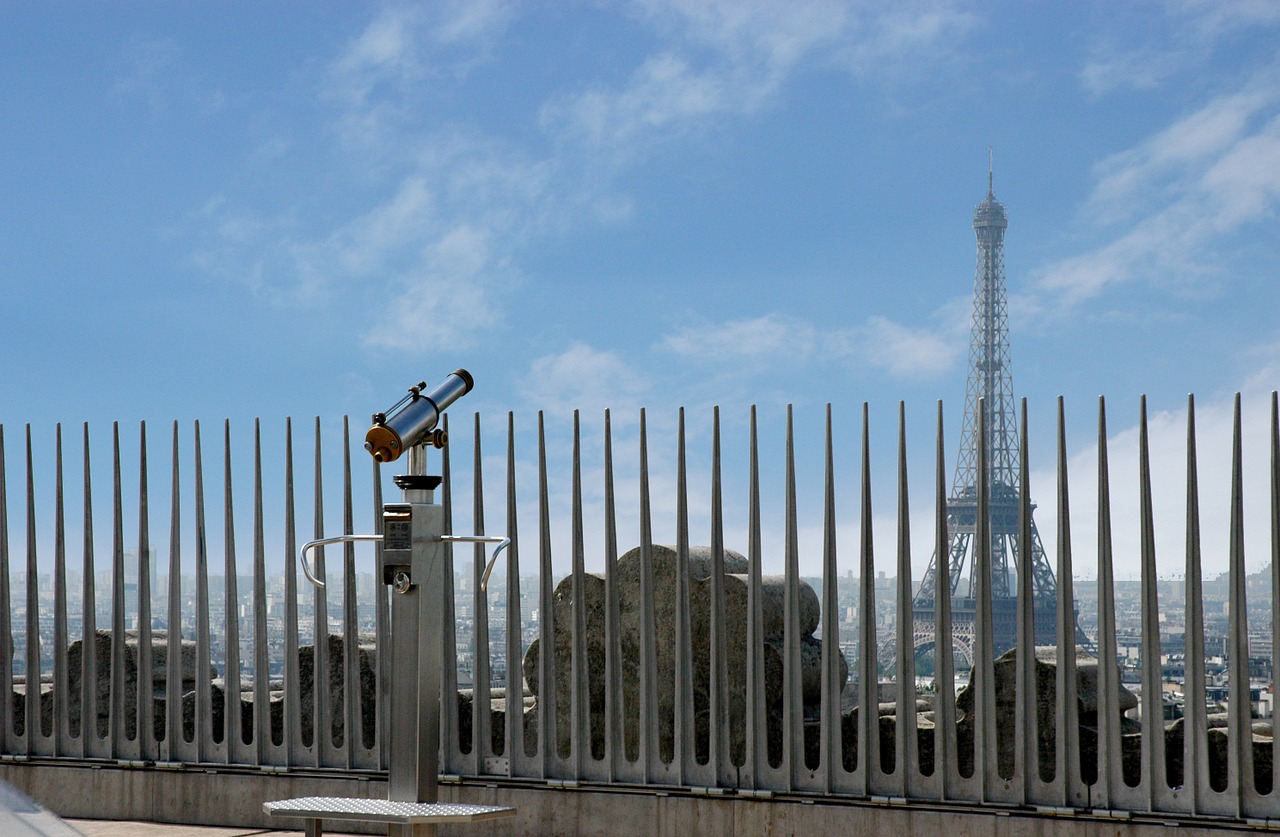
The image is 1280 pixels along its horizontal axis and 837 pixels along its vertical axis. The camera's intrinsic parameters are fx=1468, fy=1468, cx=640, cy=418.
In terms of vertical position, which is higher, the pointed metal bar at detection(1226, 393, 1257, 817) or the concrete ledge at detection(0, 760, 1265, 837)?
the pointed metal bar at detection(1226, 393, 1257, 817)

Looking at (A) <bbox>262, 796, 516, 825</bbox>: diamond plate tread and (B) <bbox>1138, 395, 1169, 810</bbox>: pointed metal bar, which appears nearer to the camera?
(A) <bbox>262, 796, 516, 825</bbox>: diamond plate tread

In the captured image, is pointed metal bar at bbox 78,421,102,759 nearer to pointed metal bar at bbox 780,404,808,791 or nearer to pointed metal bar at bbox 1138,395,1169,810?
pointed metal bar at bbox 780,404,808,791

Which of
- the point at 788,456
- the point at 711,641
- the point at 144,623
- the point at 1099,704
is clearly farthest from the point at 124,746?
the point at 1099,704

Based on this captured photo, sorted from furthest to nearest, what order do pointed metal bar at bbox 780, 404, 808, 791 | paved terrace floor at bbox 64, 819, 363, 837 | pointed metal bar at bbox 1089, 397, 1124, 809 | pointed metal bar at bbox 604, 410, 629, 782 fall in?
paved terrace floor at bbox 64, 819, 363, 837, pointed metal bar at bbox 604, 410, 629, 782, pointed metal bar at bbox 780, 404, 808, 791, pointed metal bar at bbox 1089, 397, 1124, 809

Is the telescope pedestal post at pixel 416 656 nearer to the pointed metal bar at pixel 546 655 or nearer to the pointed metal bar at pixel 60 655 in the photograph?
the pointed metal bar at pixel 546 655

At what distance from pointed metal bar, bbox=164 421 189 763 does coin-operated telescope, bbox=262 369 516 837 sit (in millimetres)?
2873

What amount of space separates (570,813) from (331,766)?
142 cm

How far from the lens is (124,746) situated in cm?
835

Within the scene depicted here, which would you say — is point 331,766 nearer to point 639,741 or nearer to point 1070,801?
point 639,741

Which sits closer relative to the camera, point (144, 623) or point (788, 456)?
point (788, 456)

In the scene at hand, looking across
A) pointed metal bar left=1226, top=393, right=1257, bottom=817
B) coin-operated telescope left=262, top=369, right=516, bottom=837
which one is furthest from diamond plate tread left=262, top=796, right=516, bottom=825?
pointed metal bar left=1226, top=393, right=1257, bottom=817

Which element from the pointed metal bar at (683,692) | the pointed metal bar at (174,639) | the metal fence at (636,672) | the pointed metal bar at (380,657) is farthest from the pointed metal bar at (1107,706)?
the pointed metal bar at (174,639)

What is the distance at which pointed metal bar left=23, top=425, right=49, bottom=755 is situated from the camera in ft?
27.7

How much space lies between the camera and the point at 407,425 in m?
5.44
